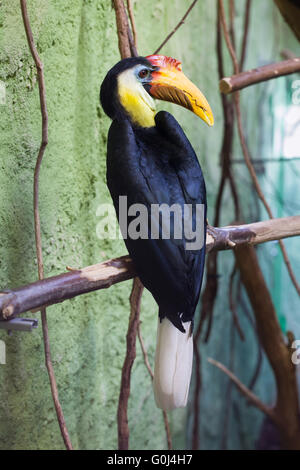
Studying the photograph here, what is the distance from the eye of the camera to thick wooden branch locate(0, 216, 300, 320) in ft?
2.25

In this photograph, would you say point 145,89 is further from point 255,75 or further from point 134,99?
point 255,75

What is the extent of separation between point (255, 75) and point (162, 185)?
48 centimetres

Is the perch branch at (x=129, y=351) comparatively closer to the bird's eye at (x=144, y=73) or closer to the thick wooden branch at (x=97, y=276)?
the thick wooden branch at (x=97, y=276)

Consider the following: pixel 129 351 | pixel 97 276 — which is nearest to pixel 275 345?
pixel 129 351

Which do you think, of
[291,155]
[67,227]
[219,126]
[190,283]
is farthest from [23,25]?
[291,155]

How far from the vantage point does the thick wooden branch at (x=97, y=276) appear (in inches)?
27.0

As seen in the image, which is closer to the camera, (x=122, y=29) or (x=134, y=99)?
(x=134, y=99)

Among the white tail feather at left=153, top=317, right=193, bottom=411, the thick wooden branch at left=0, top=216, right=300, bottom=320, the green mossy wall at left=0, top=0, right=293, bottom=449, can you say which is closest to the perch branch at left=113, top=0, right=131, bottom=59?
the green mossy wall at left=0, top=0, right=293, bottom=449

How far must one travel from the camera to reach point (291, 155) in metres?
2.02

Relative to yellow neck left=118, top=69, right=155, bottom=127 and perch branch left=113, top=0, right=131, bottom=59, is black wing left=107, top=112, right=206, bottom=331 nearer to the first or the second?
yellow neck left=118, top=69, right=155, bottom=127

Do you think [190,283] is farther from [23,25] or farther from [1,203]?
[23,25]

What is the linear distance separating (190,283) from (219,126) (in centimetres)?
123

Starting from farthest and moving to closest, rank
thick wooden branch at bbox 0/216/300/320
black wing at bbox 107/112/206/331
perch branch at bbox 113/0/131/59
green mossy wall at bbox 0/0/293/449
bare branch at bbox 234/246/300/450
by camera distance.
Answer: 1. bare branch at bbox 234/246/300/450
2. perch branch at bbox 113/0/131/59
3. green mossy wall at bbox 0/0/293/449
4. black wing at bbox 107/112/206/331
5. thick wooden branch at bbox 0/216/300/320

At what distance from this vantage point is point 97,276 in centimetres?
80
